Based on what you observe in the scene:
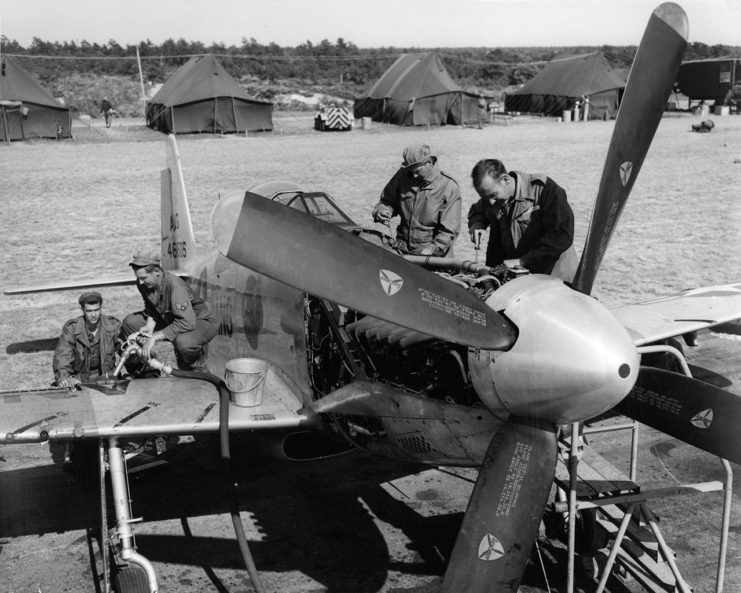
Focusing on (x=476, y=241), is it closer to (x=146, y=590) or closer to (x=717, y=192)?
(x=146, y=590)

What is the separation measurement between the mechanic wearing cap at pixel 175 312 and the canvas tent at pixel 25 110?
88.0 ft

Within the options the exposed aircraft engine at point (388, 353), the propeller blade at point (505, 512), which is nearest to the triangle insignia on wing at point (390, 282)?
the exposed aircraft engine at point (388, 353)

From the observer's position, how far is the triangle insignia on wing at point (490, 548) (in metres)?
3.75

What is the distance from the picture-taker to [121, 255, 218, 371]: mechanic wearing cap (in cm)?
675

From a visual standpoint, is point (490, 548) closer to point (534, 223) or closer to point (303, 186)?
point (534, 223)

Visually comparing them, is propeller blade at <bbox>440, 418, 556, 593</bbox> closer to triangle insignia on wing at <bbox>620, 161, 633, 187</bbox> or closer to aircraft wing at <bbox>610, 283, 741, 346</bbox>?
triangle insignia on wing at <bbox>620, 161, 633, 187</bbox>

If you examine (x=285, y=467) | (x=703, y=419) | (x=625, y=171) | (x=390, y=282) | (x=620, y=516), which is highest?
(x=625, y=171)

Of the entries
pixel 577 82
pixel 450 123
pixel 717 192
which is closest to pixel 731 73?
pixel 577 82

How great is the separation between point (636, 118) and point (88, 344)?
4875 mm

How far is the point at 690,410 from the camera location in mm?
4176

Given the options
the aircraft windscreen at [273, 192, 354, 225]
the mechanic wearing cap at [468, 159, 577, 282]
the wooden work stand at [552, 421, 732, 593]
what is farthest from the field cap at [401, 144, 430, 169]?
the wooden work stand at [552, 421, 732, 593]

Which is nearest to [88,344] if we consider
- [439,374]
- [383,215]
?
[383,215]

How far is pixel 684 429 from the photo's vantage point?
421 centimetres

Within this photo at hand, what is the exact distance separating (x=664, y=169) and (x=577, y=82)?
18959 mm
